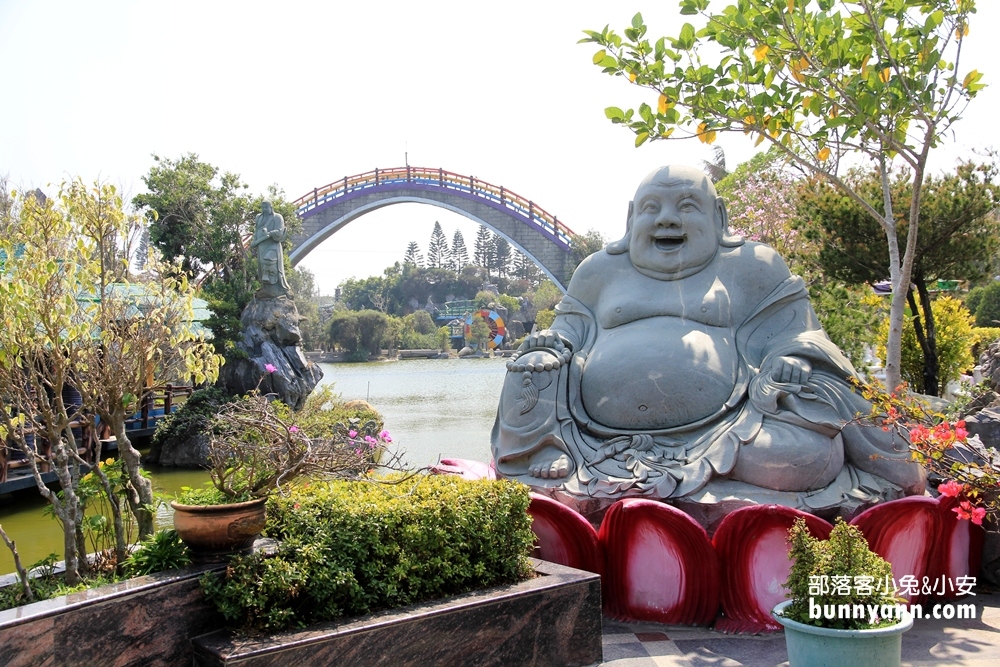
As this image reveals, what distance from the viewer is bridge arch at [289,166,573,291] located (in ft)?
109

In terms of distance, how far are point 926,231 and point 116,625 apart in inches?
383

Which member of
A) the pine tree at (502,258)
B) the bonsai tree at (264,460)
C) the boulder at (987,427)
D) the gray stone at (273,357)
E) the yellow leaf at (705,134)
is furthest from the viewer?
the pine tree at (502,258)

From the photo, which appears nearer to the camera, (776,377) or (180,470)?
(776,377)

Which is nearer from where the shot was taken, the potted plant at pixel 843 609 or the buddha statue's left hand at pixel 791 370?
the potted plant at pixel 843 609

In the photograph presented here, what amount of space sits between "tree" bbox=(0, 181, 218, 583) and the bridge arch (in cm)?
2940

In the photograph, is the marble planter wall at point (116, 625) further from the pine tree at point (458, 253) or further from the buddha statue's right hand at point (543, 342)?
the pine tree at point (458, 253)

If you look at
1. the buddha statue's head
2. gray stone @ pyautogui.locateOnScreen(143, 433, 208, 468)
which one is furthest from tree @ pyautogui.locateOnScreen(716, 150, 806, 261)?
gray stone @ pyautogui.locateOnScreen(143, 433, 208, 468)

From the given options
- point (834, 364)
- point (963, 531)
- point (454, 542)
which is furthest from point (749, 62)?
point (454, 542)

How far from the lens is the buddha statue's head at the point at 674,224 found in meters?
5.91

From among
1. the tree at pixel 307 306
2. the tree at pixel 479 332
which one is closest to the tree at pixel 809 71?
the tree at pixel 307 306

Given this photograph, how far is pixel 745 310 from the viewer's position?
5828mm

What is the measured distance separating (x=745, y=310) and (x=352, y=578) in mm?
3505

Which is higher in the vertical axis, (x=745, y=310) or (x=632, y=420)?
(x=745, y=310)

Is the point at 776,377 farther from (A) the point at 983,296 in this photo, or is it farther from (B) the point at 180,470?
(A) the point at 983,296
